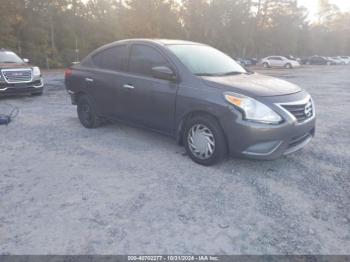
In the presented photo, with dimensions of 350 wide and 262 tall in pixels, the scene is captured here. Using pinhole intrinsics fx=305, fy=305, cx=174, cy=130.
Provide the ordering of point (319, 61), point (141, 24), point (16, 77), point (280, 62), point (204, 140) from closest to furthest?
point (204, 140)
point (16, 77)
point (141, 24)
point (280, 62)
point (319, 61)

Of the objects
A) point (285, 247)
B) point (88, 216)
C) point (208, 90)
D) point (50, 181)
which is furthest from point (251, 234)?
point (50, 181)

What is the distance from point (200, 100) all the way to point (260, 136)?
0.89 m

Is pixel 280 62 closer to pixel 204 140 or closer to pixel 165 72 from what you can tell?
pixel 165 72

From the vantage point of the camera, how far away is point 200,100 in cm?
398

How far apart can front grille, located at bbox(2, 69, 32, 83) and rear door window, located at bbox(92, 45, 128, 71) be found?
176 inches

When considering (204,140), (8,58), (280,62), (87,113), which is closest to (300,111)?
(204,140)

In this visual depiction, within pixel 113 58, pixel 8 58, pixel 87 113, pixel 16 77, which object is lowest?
pixel 87 113

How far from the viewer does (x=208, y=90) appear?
13.0 ft

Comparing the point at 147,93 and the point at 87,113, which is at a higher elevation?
the point at 147,93

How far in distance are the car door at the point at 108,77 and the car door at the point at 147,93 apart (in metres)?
0.17

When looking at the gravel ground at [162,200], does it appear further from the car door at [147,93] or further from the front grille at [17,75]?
the front grille at [17,75]

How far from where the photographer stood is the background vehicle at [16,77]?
28.6ft

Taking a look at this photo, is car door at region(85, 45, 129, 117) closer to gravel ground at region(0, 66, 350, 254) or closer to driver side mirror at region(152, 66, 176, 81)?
gravel ground at region(0, 66, 350, 254)

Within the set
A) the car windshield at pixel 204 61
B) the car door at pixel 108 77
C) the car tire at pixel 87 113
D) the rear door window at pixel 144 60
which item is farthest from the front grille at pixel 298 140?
the car tire at pixel 87 113
